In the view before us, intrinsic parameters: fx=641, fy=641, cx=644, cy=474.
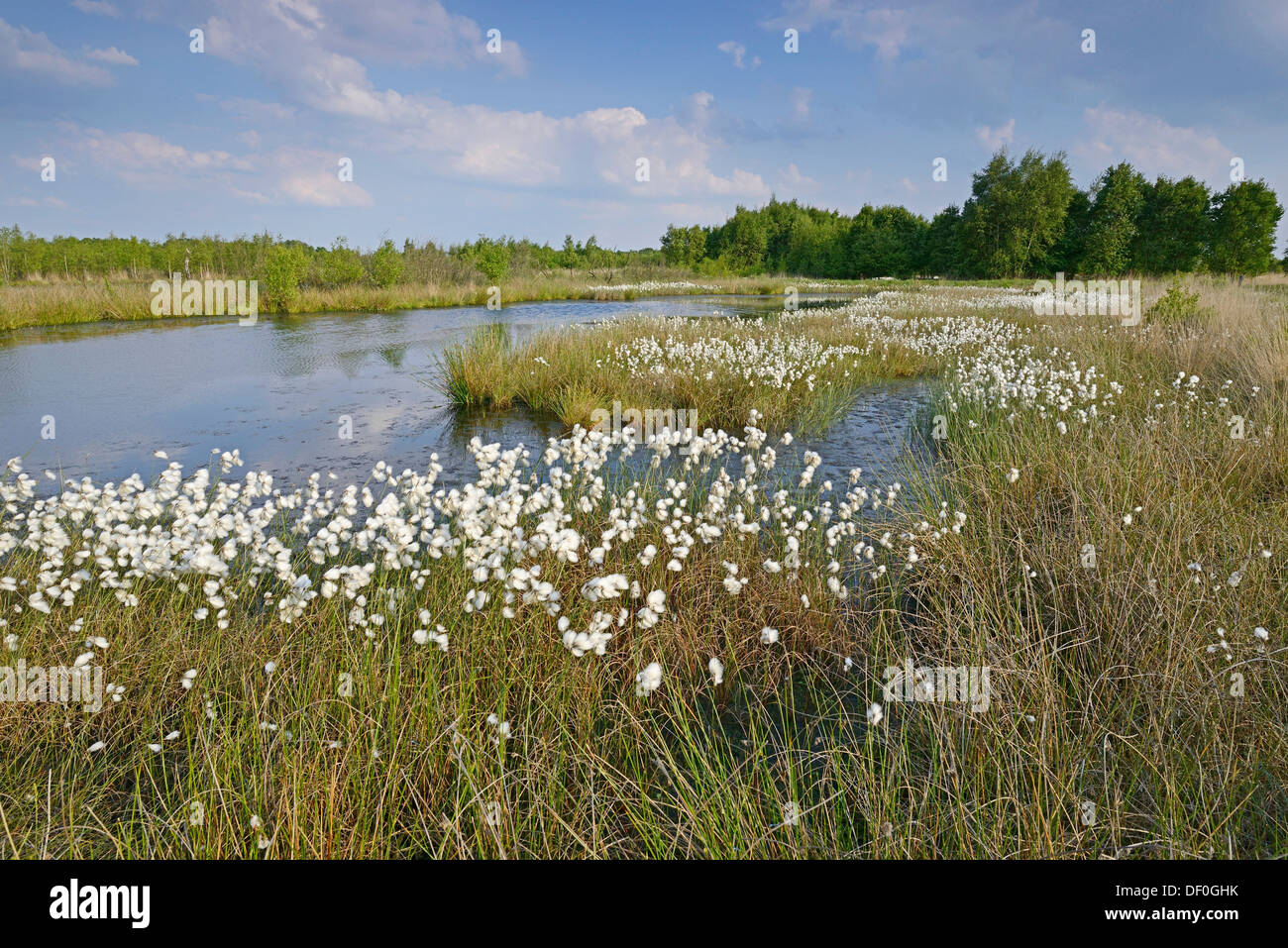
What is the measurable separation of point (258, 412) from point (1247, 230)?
56.0m

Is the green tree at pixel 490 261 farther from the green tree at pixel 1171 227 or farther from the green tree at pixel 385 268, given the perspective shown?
the green tree at pixel 1171 227

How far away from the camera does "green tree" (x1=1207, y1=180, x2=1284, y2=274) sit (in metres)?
40.3

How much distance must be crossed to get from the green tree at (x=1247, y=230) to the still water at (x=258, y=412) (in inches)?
1743

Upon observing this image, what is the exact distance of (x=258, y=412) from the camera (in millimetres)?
10117

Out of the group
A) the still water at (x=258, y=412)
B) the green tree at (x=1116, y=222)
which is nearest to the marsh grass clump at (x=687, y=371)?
the still water at (x=258, y=412)

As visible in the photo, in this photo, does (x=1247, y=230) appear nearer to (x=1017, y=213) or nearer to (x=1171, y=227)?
(x=1171, y=227)

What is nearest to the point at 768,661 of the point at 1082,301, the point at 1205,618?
the point at 1205,618

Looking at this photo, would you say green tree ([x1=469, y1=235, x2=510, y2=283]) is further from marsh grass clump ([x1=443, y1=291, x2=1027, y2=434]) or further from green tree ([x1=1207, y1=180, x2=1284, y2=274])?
green tree ([x1=1207, y1=180, x2=1284, y2=274])

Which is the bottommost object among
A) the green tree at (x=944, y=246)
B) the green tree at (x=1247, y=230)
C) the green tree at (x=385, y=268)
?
the green tree at (x=385, y=268)

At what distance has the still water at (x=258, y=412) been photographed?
758 cm

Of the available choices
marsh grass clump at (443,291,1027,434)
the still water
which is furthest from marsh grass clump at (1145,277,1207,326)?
the still water

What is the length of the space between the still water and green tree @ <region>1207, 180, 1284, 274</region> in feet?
145

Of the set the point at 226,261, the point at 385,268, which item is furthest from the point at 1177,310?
the point at 226,261

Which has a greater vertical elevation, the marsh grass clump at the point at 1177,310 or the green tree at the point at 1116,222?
the green tree at the point at 1116,222
